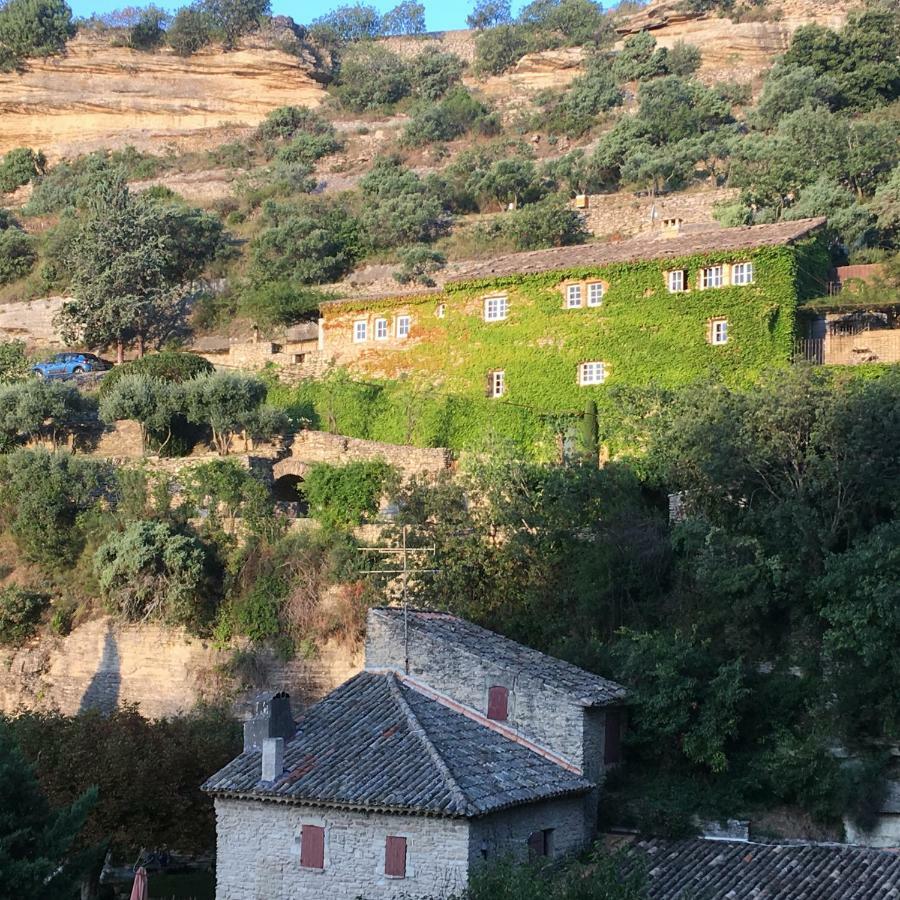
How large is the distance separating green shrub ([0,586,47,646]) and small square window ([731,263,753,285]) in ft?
70.7

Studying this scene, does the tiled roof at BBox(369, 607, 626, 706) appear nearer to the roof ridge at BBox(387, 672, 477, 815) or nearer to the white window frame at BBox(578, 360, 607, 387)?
the roof ridge at BBox(387, 672, 477, 815)

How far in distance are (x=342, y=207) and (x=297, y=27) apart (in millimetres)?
41634

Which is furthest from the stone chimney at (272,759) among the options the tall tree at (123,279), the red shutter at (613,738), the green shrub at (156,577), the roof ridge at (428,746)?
the tall tree at (123,279)

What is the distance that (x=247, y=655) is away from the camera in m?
33.8

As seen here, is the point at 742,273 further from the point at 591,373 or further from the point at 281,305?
the point at 281,305

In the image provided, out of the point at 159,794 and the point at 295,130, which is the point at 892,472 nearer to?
the point at 159,794

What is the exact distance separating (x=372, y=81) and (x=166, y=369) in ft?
188

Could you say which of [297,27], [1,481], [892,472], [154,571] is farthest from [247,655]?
[297,27]

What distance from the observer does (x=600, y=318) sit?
4316cm

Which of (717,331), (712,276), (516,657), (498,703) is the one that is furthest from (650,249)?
(498,703)

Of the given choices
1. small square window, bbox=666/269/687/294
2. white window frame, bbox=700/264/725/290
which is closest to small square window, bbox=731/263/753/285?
white window frame, bbox=700/264/725/290

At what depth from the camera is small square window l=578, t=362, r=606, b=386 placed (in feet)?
140

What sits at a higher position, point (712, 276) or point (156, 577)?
point (712, 276)

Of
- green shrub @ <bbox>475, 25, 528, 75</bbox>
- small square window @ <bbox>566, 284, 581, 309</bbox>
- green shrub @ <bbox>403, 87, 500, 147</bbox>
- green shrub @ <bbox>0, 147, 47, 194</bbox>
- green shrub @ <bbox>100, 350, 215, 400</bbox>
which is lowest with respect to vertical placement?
green shrub @ <bbox>100, 350, 215, 400</bbox>
